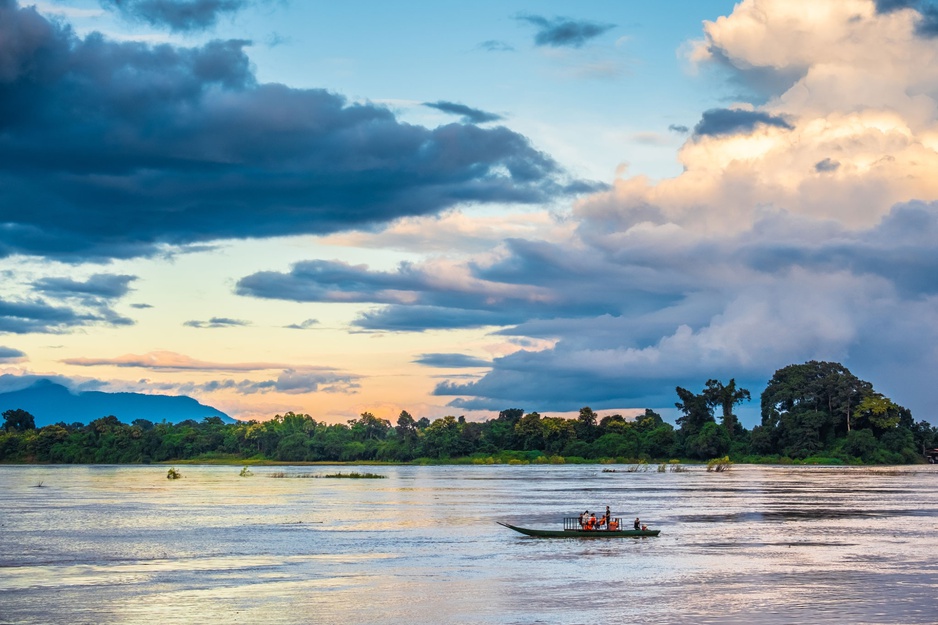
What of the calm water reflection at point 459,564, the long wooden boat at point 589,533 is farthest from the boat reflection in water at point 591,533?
the calm water reflection at point 459,564

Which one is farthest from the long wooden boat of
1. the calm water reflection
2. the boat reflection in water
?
the calm water reflection

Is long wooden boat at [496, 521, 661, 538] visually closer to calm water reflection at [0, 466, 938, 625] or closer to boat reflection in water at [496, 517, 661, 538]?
boat reflection in water at [496, 517, 661, 538]

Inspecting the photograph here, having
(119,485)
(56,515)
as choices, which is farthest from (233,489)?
(56,515)

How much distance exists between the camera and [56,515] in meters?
83.8

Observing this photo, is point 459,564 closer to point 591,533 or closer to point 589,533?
point 589,533

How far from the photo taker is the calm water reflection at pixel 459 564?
37469 mm

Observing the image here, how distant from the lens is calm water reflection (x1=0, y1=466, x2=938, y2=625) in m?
37.5

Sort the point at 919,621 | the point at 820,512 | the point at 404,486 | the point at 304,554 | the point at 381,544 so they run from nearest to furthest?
the point at 919,621 → the point at 304,554 → the point at 381,544 → the point at 820,512 → the point at 404,486

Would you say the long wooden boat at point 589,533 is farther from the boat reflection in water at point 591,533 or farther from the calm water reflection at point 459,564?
the calm water reflection at point 459,564

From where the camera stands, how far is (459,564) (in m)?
50.7

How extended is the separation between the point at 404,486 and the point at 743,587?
100m

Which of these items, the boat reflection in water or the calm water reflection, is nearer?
the calm water reflection

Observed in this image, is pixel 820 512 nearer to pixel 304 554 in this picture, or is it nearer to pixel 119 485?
pixel 304 554

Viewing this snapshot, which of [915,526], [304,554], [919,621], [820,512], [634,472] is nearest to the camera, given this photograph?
[919,621]
